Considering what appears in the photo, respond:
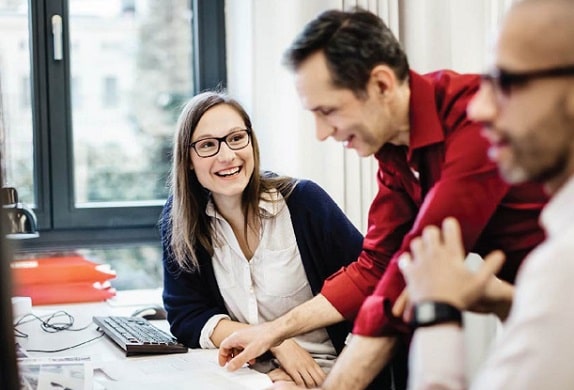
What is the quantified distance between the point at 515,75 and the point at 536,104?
46 millimetres

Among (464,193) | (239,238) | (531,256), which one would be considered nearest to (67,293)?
(239,238)

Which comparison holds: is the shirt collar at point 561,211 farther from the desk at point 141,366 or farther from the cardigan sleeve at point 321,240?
the cardigan sleeve at point 321,240

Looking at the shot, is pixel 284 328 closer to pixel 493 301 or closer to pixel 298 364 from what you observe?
pixel 298 364

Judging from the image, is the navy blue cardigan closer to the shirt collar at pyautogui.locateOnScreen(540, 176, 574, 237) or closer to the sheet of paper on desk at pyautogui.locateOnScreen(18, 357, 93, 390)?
the sheet of paper on desk at pyautogui.locateOnScreen(18, 357, 93, 390)

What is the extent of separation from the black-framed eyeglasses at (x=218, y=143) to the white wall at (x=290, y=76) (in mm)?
508

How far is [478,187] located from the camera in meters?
1.59

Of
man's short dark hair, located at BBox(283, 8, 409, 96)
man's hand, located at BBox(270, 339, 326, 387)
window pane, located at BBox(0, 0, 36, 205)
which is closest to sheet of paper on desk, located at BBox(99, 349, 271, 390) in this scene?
Answer: man's hand, located at BBox(270, 339, 326, 387)

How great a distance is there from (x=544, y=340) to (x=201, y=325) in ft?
4.60

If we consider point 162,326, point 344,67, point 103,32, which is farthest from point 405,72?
point 103,32

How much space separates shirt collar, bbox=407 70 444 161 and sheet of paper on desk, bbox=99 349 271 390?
0.60 metres

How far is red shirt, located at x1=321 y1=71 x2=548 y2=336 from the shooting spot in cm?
159

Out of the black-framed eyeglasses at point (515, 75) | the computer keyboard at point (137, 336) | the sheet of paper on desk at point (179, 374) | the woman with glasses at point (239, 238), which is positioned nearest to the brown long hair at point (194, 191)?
the woman with glasses at point (239, 238)

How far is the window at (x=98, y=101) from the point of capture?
321 cm

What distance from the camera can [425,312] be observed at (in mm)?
1266
